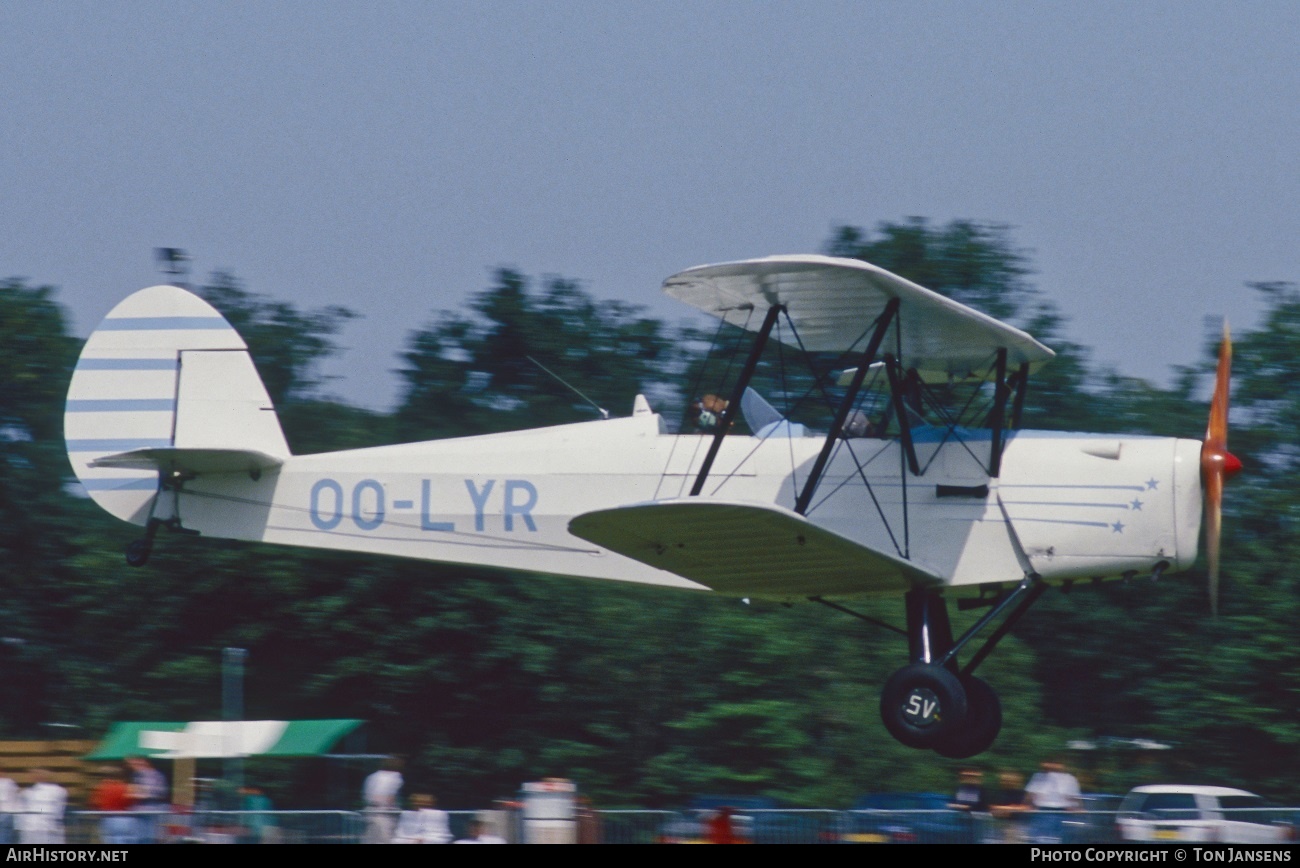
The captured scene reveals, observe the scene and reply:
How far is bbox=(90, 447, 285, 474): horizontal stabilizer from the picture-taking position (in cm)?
1070

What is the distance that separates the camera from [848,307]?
9703 mm

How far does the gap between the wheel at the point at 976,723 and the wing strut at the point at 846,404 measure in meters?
1.50

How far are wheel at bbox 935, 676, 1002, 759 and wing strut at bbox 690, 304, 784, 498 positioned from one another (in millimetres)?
1946

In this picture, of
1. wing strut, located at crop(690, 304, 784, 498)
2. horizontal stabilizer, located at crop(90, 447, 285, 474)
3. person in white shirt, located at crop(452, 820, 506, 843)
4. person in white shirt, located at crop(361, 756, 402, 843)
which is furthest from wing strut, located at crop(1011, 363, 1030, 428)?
horizontal stabilizer, located at crop(90, 447, 285, 474)

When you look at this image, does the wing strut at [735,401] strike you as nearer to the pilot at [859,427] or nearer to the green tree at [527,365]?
the pilot at [859,427]

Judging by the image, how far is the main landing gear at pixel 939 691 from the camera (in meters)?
9.19

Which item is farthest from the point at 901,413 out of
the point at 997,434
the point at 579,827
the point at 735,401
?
the point at 579,827

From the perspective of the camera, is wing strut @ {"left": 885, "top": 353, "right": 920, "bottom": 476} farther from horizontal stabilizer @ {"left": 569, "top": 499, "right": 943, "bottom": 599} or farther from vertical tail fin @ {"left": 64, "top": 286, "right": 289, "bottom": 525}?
vertical tail fin @ {"left": 64, "top": 286, "right": 289, "bottom": 525}

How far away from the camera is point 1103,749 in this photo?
17.8m

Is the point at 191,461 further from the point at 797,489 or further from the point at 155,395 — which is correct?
the point at 797,489

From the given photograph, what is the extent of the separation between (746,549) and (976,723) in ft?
5.91
